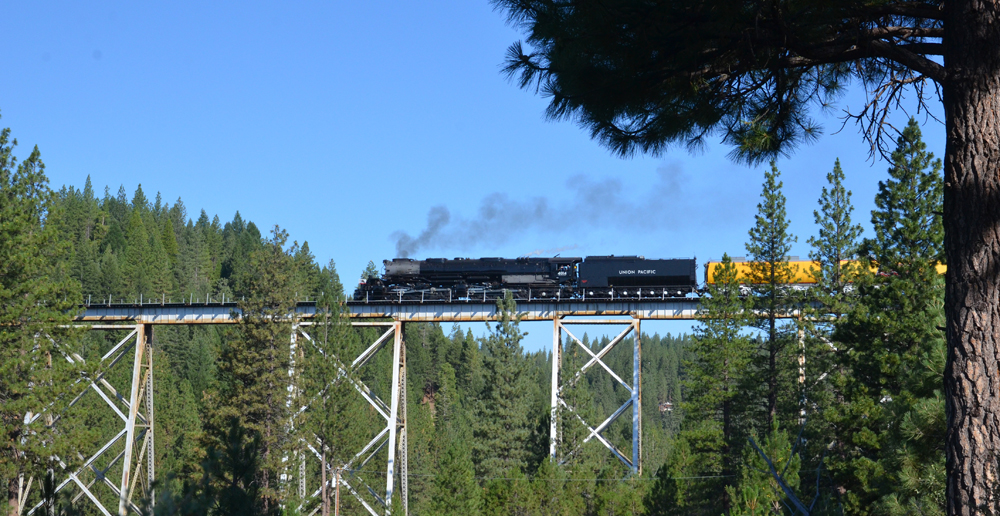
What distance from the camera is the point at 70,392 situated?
27812 millimetres

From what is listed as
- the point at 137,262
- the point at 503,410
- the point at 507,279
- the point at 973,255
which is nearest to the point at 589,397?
the point at 503,410

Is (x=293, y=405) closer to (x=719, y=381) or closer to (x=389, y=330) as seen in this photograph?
(x=389, y=330)

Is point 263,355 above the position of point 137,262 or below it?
below

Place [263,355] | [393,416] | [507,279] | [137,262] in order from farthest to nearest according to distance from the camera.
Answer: [137,262] → [263,355] → [507,279] → [393,416]

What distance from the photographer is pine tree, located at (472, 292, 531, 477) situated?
4156 cm

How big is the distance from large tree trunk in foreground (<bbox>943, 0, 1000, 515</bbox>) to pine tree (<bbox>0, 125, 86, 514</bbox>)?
87.6ft

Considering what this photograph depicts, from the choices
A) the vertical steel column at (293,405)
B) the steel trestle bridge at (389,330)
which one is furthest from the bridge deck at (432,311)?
the vertical steel column at (293,405)

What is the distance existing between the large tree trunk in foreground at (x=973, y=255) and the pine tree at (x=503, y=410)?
117ft

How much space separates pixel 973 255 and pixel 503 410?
37785 millimetres

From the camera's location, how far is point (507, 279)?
122ft

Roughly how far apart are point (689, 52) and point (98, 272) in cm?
9157

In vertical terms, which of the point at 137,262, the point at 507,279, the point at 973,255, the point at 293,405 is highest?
the point at 137,262

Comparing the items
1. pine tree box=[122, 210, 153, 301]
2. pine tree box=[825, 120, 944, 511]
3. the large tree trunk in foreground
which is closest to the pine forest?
pine tree box=[825, 120, 944, 511]

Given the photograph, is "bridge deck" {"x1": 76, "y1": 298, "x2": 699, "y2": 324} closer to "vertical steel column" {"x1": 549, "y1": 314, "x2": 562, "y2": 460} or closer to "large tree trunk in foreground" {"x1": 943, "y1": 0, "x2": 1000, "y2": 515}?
"vertical steel column" {"x1": 549, "y1": 314, "x2": 562, "y2": 460}
